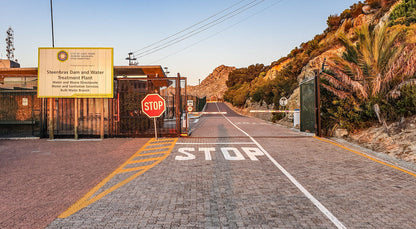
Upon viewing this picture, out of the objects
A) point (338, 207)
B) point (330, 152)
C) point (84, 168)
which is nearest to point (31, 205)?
point (84, 168)

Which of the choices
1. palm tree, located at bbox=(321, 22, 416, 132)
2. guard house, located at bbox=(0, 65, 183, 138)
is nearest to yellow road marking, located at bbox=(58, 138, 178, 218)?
guard house, located at bbox=(0, 65, 183, 138)

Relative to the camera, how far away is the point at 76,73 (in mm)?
12914

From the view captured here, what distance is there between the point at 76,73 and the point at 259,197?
11152 millimetres

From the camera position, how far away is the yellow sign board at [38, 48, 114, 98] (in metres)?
12.8

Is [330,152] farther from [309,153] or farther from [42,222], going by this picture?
[42,222]

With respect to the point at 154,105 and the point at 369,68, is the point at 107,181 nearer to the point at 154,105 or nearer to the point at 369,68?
the point at 154,105

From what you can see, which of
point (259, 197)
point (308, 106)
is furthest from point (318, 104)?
point (259, 197)

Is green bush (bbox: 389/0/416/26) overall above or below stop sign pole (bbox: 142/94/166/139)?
above

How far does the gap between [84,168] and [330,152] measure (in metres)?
7.81

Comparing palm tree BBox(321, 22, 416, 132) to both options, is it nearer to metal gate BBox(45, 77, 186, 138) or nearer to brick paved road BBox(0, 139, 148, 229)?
metal gate BBox(45, 77, 186, 138)

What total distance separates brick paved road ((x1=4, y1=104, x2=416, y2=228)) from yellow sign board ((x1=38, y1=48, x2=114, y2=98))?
21.9 feet

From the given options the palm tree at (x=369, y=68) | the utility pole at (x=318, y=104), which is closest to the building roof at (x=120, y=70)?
the utility pole at (x=318, y=104)

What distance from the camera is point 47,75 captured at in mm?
12922

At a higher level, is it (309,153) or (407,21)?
(407,21)
